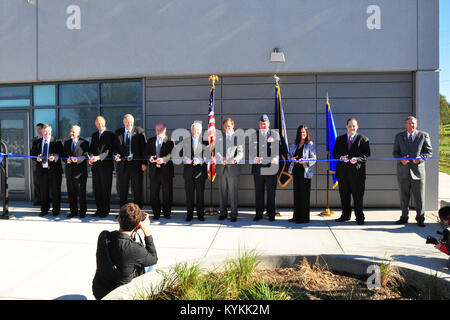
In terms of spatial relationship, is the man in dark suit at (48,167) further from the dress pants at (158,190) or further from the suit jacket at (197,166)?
the suit jacket at (197,166)

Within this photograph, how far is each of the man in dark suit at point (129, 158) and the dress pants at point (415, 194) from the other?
15.7 ft

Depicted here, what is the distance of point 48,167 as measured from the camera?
7.05m

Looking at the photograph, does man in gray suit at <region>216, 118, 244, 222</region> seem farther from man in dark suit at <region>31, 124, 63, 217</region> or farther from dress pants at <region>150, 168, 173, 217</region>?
man in dark suit at <region>31, 124, 63, 217</region>

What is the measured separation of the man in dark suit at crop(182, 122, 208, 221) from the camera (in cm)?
655

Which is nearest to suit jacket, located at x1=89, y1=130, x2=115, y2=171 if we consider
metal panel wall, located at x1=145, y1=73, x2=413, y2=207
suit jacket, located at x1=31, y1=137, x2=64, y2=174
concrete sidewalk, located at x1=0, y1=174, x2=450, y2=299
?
suit jacket, located at x1=31, y1=137, x2=64, y2=174

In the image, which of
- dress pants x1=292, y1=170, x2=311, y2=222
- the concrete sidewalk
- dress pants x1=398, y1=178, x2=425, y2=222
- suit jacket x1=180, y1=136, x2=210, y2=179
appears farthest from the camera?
→ suit jacket x1=180, y1=136, x2=210, y2=179

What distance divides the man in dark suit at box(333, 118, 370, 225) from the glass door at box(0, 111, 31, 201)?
7413mm

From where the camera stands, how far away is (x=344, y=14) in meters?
7.36

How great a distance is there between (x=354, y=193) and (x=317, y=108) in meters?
2.24

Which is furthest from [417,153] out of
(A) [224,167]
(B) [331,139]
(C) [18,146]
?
(C) [18,146]

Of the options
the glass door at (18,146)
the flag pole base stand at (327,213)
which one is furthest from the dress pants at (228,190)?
the glass door at (18,146)

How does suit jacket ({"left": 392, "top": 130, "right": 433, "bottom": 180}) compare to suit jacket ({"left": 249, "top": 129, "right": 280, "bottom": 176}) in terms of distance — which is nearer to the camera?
suit jacket ({"left": 392, "top": 130, "right": 433, "bottom": 180})

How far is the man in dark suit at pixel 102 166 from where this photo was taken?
6887mm

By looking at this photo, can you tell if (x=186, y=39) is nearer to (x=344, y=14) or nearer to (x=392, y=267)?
(x=344, y=14)
